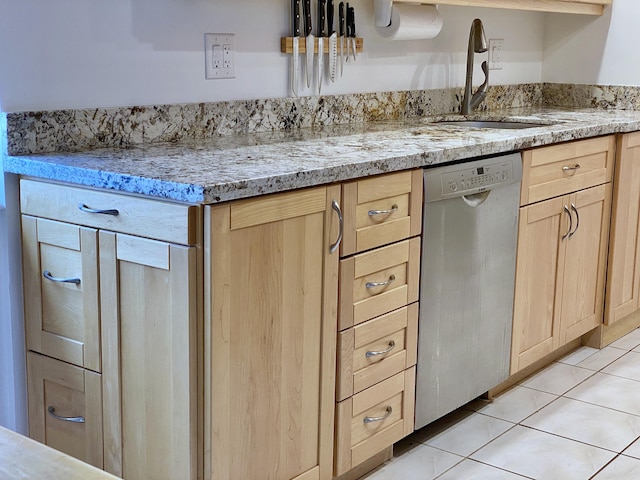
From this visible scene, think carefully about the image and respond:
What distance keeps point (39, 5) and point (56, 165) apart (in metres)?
0.41

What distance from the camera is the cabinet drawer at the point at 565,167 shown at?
2.72m

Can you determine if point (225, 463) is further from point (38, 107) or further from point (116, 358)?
point (38, 107)

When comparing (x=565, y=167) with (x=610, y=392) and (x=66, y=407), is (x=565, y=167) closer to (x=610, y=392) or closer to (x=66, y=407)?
(x=610, y=392)

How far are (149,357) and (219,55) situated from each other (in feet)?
3.40

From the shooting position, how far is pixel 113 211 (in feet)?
5.82

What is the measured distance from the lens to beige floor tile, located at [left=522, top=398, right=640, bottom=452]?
101 inches

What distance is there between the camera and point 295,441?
6.55ft

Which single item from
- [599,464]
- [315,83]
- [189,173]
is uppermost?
[315,83]

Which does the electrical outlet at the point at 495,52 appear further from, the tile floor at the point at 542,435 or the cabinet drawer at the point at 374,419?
the cabinet drawer at the point at 374,419

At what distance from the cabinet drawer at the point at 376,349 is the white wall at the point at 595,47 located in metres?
2.04

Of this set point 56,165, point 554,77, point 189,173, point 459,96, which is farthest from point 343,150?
point 554,77

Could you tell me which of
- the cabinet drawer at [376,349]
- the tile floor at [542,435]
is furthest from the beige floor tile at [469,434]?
the cabinet drawer at [376,349]

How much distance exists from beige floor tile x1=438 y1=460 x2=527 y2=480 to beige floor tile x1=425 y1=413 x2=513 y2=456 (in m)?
0.08

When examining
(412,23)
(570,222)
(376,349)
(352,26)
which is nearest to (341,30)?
(352,26)
